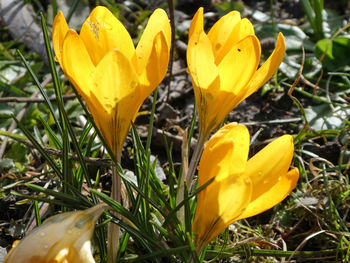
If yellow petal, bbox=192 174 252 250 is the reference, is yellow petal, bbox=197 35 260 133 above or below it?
above

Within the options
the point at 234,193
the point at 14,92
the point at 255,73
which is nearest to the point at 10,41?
the point at 14,92

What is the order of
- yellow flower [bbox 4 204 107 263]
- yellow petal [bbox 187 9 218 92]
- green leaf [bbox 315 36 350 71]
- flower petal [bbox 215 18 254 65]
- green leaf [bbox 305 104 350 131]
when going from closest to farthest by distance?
yellow flower [bbox 4 204 107 263] < yellow petal [bbox 187 9 218 92] < flower petal [bbox 215 18 254 65] < green leaf [bbox 305 104 350 131] < green leaf [bbox 315 36 350 71]

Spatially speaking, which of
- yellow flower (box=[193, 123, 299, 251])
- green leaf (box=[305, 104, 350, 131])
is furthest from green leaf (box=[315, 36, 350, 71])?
yellow flower (box=[193, 123, 299, 251])

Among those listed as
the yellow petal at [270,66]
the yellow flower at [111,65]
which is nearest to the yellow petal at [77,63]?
the yellow flower at [111,65]

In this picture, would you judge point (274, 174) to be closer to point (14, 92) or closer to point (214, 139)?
point (214, 139)

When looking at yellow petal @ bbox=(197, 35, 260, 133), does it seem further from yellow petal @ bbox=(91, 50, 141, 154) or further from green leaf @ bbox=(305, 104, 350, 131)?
green leaf @ bbox=(305, 104, 350, 131)

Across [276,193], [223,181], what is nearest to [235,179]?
[223,181]
